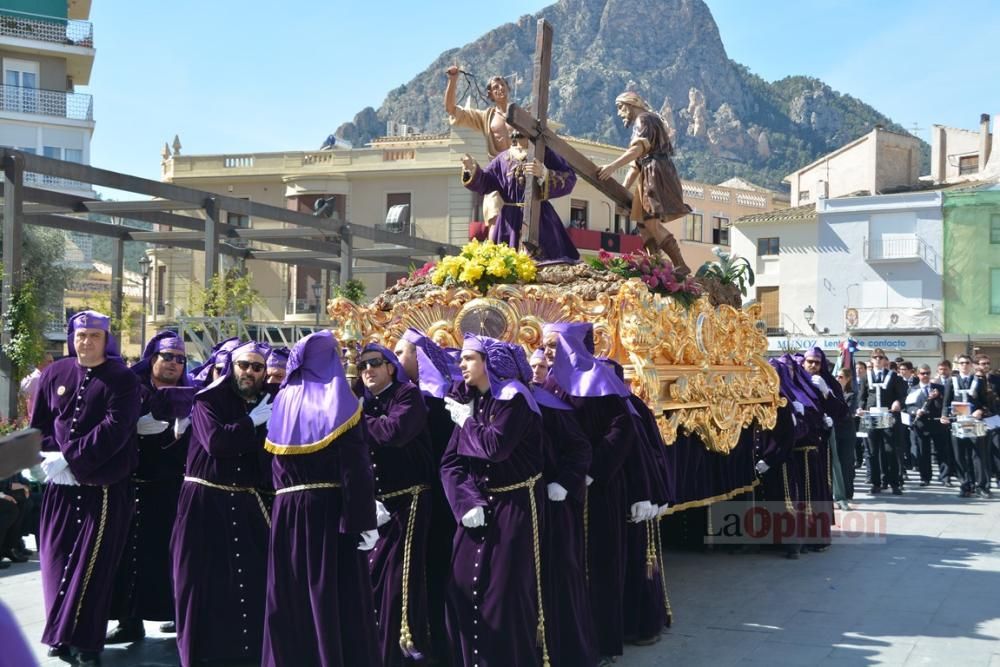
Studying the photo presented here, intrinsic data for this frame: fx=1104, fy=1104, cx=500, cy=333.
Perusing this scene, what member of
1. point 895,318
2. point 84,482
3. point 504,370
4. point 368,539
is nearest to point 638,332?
point 504,370

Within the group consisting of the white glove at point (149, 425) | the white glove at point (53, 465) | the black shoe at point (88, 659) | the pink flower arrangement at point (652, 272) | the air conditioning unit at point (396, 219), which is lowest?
the black shoe at point (88, 659)

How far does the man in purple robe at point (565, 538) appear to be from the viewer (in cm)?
587

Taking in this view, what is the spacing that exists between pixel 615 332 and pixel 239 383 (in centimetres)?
282

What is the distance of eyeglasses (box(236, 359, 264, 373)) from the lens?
6152mm

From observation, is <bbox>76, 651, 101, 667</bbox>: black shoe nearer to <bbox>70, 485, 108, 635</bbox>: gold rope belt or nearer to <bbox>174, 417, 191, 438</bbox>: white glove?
<bbox>70, 485, 108, 635</bbox>: gold rope belt

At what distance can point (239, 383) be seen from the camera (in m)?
6.15

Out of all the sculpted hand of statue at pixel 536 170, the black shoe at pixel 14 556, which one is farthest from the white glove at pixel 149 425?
the black shoe at pixel 14 556

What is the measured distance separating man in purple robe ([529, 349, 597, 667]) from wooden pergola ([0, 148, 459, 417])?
9.48 metres

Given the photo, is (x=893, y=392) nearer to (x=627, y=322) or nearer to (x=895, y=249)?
(x=627, y=322)

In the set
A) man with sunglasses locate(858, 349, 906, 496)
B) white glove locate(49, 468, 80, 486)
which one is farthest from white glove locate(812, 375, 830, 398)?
white glove locate(49, 468, 80, 486)

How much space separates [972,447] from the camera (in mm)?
14773

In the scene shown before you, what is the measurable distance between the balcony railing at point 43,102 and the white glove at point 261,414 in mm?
36697

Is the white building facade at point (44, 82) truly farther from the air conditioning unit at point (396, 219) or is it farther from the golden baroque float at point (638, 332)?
the golden baroque float at point (638, 332)

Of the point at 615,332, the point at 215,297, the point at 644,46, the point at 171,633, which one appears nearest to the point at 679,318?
the point at 615,332
